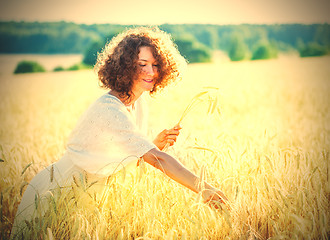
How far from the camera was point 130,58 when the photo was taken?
78.0 inches

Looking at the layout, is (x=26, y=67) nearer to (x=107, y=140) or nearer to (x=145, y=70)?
(x=145, y=70)

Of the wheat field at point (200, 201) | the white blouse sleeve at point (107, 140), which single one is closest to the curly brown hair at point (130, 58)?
the white blouse sleeve at point (107, 140)

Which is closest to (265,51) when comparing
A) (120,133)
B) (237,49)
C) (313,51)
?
(237,49)

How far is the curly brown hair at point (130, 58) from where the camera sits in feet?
6.55

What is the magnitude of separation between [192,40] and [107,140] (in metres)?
41.7

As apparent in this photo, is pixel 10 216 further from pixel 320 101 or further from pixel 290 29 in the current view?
pixel 290 29

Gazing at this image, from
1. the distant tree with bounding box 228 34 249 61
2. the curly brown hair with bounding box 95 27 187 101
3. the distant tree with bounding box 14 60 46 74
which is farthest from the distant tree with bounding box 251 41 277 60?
the curly brown hair with bounding box 95 27 187 101

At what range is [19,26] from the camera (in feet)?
138

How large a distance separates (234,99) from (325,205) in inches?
244

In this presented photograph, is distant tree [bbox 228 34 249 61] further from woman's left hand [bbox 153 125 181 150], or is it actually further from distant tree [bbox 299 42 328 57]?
woman's left hand [bbox 153 125 181 150]

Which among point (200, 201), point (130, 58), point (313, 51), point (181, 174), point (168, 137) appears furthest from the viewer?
point (313, 51)

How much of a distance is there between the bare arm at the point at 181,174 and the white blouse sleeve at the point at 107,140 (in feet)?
0.22

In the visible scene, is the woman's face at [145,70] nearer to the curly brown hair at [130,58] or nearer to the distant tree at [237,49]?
the curly brown hair at [130,58]

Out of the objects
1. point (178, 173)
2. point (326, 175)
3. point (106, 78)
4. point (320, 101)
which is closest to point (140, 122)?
point (106, 78)
